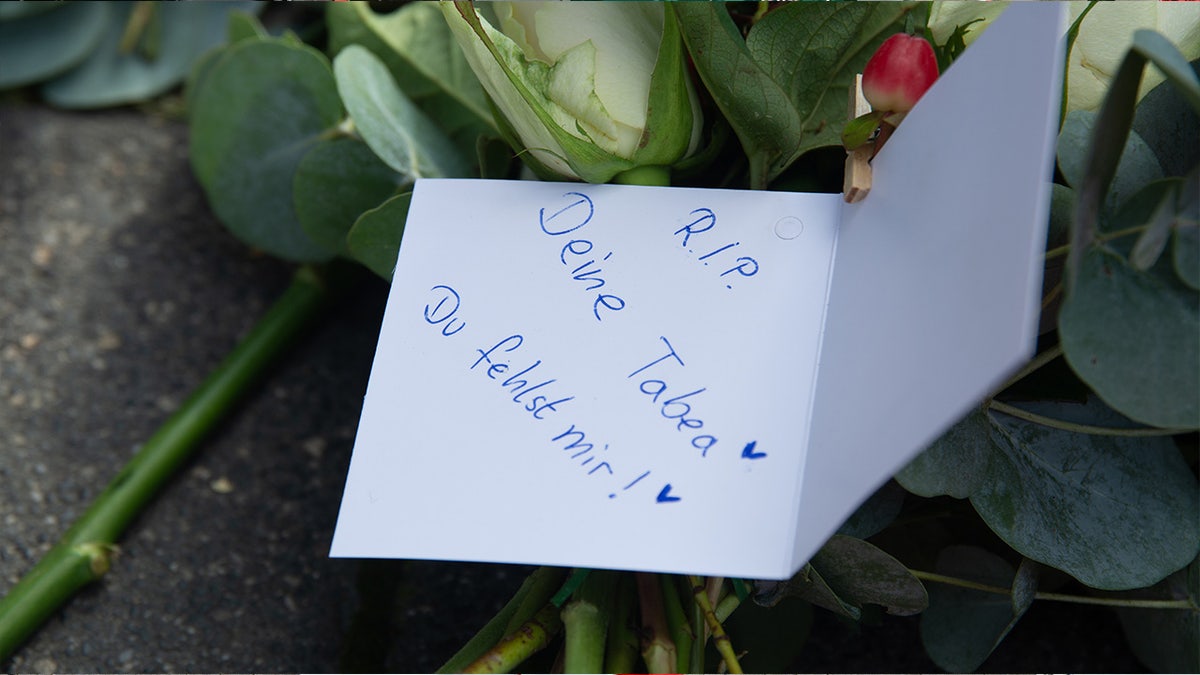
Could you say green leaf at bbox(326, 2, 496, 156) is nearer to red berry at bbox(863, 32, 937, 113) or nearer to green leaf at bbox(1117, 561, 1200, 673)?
red berry at bbox(863, 32, 937, 113)

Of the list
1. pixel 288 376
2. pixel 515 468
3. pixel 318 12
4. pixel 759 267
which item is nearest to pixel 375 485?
pixel 515 468

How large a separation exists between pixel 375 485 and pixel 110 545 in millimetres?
217

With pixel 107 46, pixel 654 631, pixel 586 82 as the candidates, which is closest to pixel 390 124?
pixel 586 82

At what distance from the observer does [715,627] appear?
13.1 inches

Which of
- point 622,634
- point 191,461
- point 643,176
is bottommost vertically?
point 191,461

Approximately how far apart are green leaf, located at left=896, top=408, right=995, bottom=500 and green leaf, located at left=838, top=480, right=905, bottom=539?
0.04 m

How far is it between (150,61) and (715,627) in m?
0.61

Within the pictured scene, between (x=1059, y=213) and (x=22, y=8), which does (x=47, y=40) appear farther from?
(x=1059, y=213)

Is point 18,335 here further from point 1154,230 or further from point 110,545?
point 1154,230

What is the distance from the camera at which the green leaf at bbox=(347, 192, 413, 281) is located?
15.9 inches

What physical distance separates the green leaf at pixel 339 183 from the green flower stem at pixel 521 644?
0.22m

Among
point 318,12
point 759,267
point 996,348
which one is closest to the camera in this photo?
point 996,348

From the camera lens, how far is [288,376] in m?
0.58

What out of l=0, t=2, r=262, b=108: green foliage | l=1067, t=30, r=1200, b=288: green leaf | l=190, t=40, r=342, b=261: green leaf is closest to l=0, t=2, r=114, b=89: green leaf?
l=0, t=2, r=262, b=108: green foliage
